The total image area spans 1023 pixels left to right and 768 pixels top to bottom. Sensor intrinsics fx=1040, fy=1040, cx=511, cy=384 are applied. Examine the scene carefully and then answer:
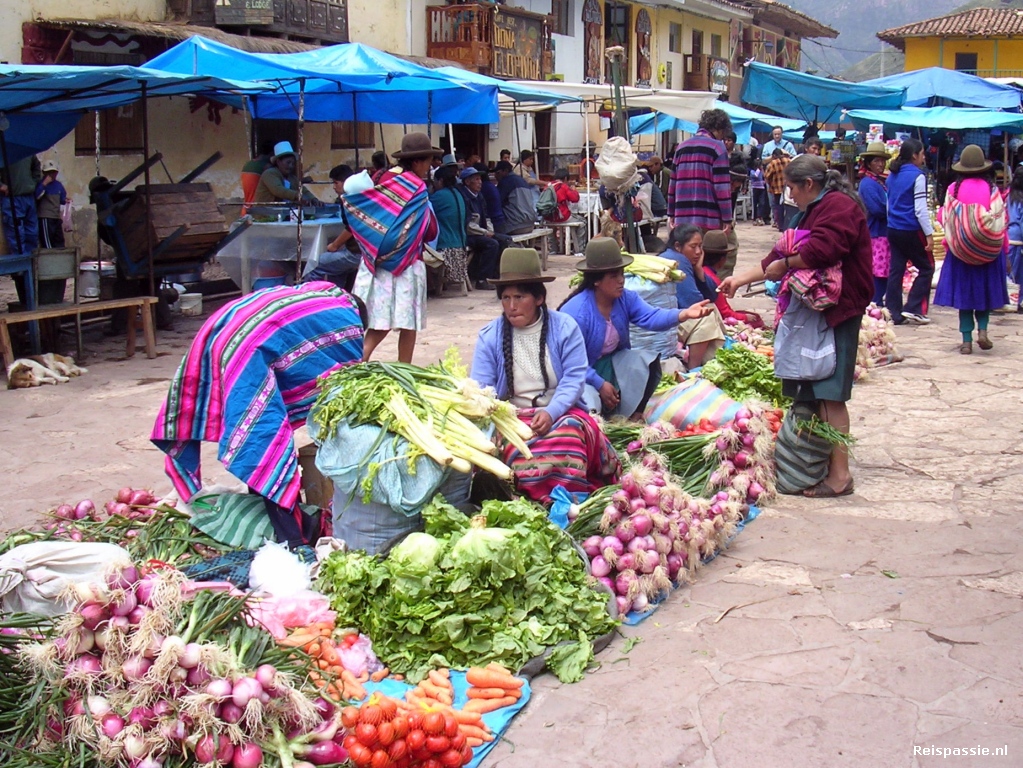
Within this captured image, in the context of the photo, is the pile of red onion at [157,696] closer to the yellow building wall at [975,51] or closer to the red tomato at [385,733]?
the red tomato at [385,733]

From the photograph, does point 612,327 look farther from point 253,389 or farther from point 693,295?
point 253,389

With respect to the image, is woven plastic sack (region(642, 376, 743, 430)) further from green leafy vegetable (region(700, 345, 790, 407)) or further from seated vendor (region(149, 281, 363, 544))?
seated vendor (region(149, 281, 363, 544))

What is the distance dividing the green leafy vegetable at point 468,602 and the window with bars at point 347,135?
1601cm

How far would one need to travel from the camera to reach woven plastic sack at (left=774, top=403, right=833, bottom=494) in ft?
18.0

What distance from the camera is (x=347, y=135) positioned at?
19.7m

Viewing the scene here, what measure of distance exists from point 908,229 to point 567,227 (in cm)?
790

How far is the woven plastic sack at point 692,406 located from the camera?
19.9 ft

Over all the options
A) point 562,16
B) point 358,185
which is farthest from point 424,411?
point 562,16

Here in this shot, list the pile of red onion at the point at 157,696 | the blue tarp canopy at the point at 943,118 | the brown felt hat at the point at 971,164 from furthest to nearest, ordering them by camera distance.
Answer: the blue tarp canopy at the point at 943,118 < the brown felt hat at the point at 971,164 < the pile of red onion at the point at 157,696

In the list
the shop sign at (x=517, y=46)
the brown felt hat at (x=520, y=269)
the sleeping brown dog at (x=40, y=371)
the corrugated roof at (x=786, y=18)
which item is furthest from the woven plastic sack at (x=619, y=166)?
the corrugated roof at (x=786, y=18)

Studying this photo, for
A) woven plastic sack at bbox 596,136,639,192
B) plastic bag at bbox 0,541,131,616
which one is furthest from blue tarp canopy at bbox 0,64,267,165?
plastic bag at bbox 0,541,131,616

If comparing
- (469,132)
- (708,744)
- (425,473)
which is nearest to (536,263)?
(425,473)

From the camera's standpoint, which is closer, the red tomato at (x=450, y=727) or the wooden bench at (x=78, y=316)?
the red tomato at (x=450, y=727)

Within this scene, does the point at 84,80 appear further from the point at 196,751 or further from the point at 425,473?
the point at 196,751
